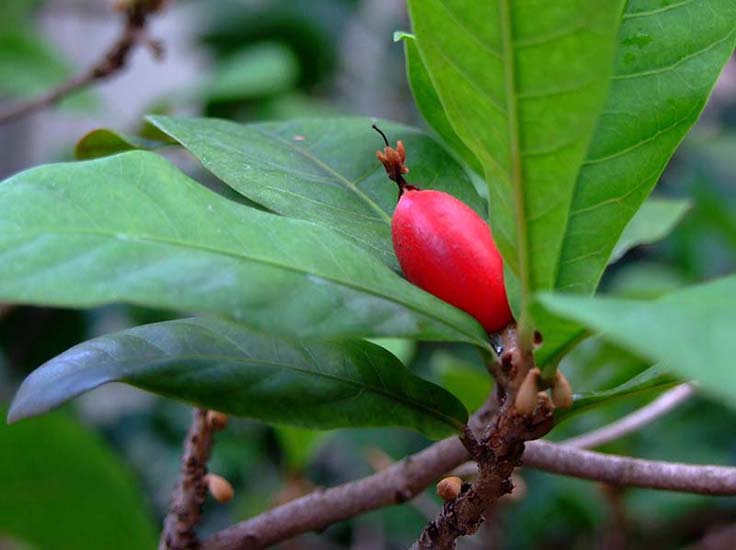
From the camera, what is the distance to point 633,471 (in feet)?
2.34

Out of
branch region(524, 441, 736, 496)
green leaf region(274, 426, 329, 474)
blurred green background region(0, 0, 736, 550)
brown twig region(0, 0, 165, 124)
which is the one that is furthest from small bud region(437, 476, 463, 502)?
brown twig region(0, 0, 165, 124)

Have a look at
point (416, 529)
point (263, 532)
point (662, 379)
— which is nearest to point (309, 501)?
point (263, 532)

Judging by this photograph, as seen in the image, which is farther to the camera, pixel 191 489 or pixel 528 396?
pixel 191 489

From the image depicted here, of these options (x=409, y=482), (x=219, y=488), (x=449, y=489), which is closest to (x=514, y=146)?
(x=449, y=489)

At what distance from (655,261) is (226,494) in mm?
1939

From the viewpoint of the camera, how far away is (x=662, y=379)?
563 mm

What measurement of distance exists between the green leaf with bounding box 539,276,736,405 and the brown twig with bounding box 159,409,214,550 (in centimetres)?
46

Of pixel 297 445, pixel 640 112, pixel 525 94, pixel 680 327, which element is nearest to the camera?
pixel 680 327

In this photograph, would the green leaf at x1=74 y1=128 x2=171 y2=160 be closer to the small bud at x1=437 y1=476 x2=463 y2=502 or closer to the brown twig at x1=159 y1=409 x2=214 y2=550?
the brown twig at x1=159 y1=409 x2=214 y2=550

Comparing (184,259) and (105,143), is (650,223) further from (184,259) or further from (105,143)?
(184,259)

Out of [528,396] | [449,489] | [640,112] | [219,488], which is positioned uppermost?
[640,112]

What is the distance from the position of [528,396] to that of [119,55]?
107 centimetres

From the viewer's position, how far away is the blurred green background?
1001 millimetres

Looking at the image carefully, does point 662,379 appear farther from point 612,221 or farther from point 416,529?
point 416,529
